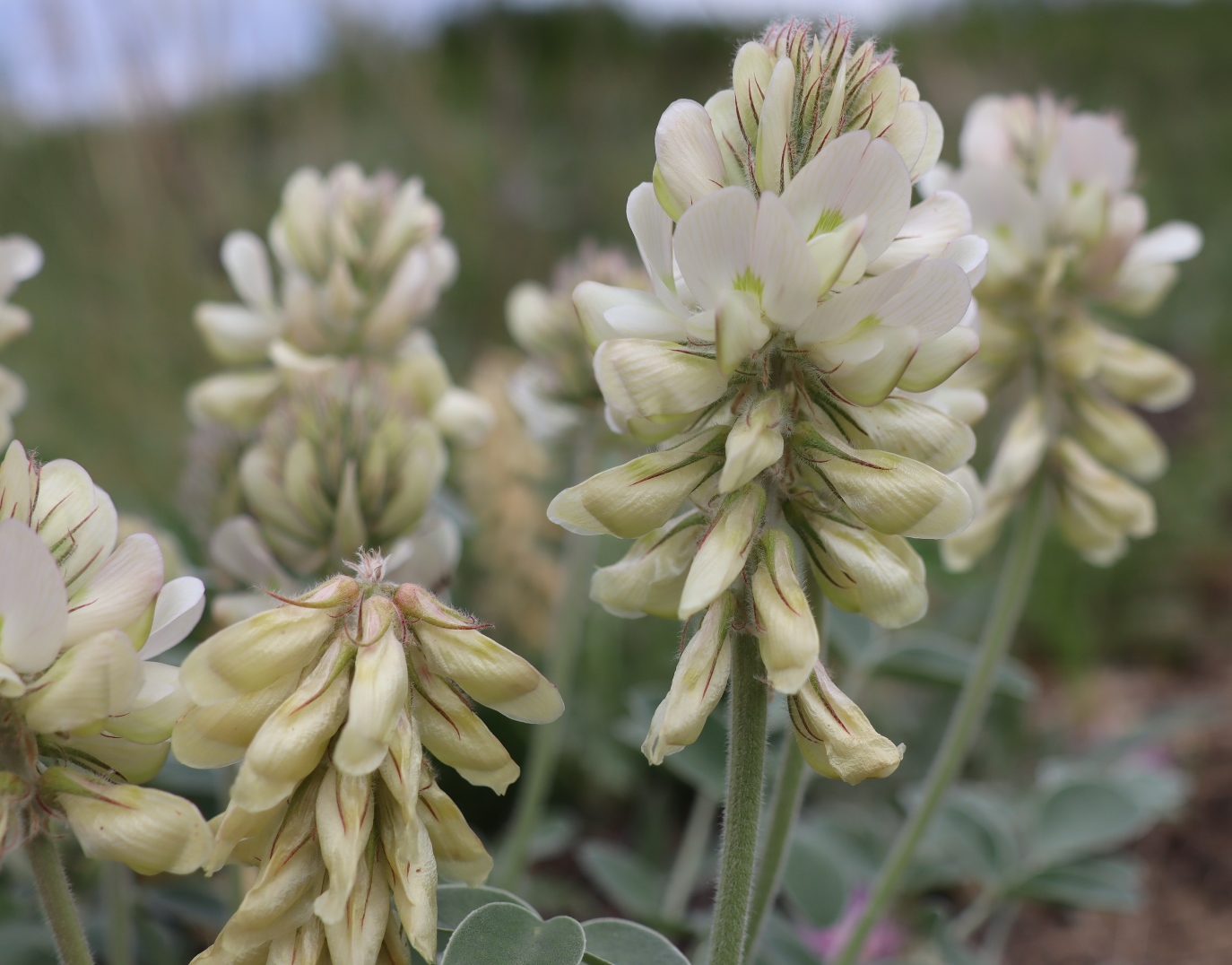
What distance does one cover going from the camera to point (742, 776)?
2.81 feet

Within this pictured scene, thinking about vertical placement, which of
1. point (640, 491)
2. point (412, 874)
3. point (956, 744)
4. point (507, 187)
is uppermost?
point (640, 491)

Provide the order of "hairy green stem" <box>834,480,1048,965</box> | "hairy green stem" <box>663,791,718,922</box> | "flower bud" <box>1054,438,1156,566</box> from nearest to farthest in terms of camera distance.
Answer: "hairy green stem" <box>834,480,1048,965</box> < "flower bud" <box>1054,438,1156,566</box> < "hairy green stem" <box>663,791,718,922</box>

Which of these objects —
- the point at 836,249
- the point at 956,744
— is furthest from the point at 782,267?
the point at 956,744

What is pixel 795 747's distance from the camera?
3.49ft

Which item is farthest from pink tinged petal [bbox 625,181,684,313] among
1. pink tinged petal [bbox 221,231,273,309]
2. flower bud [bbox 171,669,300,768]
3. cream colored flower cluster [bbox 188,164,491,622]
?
pink tinged petal [bbox 221,231,273,309]

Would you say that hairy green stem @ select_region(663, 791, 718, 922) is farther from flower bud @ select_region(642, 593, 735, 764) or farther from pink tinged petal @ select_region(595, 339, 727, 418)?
pink tinged petal @ select_region(595, 339, 727, 418)

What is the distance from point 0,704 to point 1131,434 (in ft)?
4.67

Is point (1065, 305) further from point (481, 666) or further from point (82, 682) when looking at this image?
point (82, 682)

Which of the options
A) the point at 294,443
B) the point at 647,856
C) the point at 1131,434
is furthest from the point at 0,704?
the point at 647,856

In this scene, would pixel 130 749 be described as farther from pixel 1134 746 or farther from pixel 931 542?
pixel 1134 746

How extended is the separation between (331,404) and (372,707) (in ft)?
2.47

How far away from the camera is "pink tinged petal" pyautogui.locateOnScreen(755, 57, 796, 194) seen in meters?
0.83

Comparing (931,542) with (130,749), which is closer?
(130,749)

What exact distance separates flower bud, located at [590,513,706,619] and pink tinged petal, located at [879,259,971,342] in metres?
0.23
